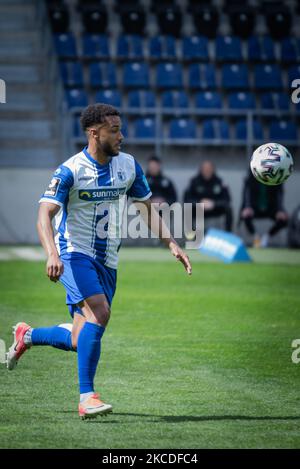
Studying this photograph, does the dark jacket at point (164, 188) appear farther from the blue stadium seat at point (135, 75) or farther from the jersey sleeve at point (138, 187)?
the jersey sleeve at point (138, 187)

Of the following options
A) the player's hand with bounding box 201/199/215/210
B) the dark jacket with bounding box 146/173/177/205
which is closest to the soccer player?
the dark jacket with bounding box 146/173/177/205

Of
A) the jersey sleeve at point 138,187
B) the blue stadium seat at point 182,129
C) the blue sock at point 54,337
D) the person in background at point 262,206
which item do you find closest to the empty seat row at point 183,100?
the blue stadium seat at point 182,129

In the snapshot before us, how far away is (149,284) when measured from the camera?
15727mm

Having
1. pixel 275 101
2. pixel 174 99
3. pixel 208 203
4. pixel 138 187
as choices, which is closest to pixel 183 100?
pixel 174 99

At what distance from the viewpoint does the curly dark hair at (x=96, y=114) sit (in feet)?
23.4

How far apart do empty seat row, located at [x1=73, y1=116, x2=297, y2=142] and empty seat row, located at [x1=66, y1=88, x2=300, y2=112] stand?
0.43 metres

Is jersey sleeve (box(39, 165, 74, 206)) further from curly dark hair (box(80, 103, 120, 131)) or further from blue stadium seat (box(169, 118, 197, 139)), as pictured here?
blue stadium seat (box(169, 118, 197, 139))

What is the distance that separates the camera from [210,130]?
24.8 meters

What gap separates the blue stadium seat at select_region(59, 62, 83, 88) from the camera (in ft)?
82.2

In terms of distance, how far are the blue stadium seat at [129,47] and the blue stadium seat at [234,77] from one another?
84.1 inches

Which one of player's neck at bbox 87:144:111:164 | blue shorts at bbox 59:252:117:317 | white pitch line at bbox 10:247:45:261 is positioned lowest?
white pitch line at bbox 10:247:45:261

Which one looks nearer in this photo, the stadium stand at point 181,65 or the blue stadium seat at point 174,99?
the stadium stand at point 181,65

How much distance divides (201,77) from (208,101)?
85 centimetres
